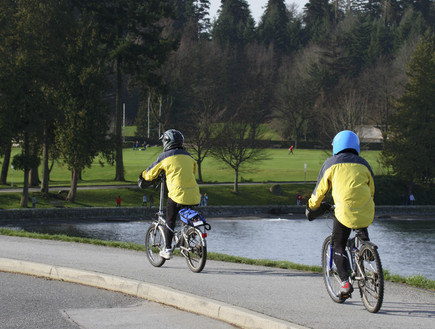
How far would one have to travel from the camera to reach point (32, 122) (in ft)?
161

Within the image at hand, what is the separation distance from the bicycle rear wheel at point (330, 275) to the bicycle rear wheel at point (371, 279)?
1.30 ft

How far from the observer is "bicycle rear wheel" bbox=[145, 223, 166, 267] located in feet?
37.4

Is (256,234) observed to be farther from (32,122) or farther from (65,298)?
(65,298)

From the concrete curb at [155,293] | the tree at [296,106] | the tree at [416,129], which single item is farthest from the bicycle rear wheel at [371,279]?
the tree at [296,106]

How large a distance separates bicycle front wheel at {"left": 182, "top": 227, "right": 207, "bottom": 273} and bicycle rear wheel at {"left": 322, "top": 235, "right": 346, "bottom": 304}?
7.29 ft

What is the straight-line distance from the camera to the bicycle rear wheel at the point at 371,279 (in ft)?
25.6

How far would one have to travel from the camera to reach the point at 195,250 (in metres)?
10.7

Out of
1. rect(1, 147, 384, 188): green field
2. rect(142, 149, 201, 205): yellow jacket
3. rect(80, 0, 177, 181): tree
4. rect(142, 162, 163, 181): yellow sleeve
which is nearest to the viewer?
rect(142, 149, 201, 205): yellow jacket

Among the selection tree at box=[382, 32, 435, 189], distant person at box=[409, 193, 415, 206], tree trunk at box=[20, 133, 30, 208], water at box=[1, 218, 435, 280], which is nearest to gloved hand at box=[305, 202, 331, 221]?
water at box=[1, 218, 435, 280]

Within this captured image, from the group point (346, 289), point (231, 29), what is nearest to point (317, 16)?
point (231, 29)

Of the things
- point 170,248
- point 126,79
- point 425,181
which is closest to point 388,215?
point 425,181

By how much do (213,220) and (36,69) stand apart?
16.6 meters

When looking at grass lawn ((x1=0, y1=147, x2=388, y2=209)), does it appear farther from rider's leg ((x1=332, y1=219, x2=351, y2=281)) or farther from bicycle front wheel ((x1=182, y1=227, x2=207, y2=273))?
rider's leg ((x1=332, y1=219, x2=351, y2=281))

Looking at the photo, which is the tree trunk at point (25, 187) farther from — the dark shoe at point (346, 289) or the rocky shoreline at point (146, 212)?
the dark shoe at point (346, 289)
